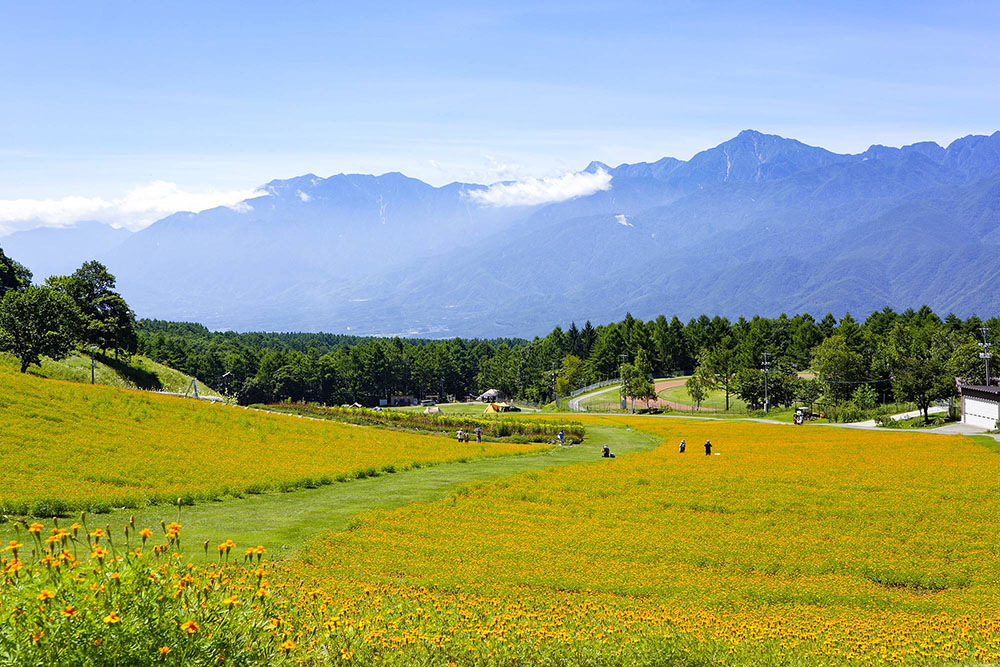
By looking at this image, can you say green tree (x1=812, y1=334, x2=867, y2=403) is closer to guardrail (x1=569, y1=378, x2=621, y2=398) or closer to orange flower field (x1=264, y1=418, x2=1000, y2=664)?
guardrail (x1=569, y1=378, x2=621, y2=398)

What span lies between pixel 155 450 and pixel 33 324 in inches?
1787

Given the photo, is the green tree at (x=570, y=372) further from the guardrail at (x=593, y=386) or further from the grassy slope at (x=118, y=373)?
the grassy slope at (x=118, y=373)

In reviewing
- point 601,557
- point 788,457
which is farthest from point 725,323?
point 601,557

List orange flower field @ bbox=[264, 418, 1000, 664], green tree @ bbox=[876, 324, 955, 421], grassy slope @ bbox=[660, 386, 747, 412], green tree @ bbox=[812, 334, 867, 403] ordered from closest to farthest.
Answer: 1. orange flower field @ bbox=[264, 418, 1000, 664]
2. green tree @ bbox=[876, 324, 955, 421]
3. green tree @ bbox=[812, 334, 867, 403]
4. grassy slope @ bbox=[660, 386, 747, 412]

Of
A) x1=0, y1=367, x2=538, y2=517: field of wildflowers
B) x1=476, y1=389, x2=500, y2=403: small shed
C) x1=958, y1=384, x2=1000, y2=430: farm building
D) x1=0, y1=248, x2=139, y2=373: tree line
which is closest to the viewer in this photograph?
x1=0, y1=367, x2=538, y2=517: field of wildflowers

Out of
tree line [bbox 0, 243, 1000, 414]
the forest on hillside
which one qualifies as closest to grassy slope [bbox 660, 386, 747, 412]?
tree line [bbox 0, 243, 1000, 414]

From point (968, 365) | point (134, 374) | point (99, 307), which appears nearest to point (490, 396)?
point (134, 374)

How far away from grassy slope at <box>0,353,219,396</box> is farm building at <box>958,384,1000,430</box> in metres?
81.6

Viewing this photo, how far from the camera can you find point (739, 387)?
364ft

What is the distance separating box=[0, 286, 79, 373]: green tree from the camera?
66.6 metres

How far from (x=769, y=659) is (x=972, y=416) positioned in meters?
71.7

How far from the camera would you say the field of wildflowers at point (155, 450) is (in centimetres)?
2397

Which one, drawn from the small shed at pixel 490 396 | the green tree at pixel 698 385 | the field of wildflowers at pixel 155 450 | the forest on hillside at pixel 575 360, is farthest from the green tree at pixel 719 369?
the field of wildflowers at pixel 155 450

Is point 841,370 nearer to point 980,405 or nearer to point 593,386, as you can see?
point 980,405
